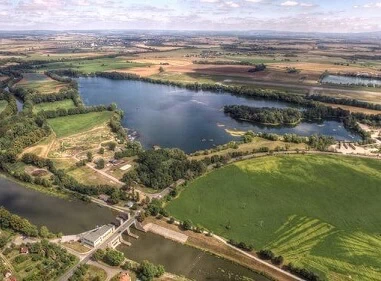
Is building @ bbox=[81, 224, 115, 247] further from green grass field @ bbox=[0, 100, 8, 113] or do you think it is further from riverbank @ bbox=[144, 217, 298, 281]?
green grass field @ bbox=[0, 100, 8, 113]

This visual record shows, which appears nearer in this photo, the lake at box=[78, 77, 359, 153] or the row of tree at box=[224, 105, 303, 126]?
the lake at box=[78, 77, 359, 153]

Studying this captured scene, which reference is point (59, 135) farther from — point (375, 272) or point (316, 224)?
point (375, 272)

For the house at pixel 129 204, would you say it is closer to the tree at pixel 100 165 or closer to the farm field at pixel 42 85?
the tree at pixel 100 165

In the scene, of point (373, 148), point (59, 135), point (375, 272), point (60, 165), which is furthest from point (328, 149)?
point (59, 135)

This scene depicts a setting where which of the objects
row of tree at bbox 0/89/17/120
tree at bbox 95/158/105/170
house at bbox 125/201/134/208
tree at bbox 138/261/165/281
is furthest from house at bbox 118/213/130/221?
Answer: row of tree at bbox 0/89/17/120

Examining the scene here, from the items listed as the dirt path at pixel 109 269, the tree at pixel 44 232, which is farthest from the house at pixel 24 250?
the dirt path at pixel 109 269

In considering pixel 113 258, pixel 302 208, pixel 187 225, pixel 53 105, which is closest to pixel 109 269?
pixel 113 258
